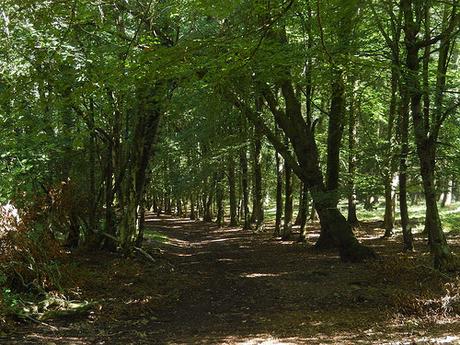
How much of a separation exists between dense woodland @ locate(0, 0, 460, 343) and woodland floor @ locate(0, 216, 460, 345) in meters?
0.77

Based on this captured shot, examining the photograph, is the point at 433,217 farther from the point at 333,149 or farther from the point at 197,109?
the point at 197,109

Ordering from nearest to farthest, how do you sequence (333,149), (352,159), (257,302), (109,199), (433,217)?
(257,302), (433,217), (109,199), (333,149), (352,159)

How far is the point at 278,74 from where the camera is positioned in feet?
32.2

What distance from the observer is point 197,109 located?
13.7 meters

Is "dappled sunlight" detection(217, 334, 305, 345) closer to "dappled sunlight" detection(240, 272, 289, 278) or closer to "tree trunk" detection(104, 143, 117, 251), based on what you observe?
"dappled sunlight" detection(240, 272, 289, 278)

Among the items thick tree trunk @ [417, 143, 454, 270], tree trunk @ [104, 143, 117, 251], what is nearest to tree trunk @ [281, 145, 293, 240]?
tree trunk @ [104, 143, 117, 251]

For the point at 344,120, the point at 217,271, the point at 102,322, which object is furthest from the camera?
the point at 344,120

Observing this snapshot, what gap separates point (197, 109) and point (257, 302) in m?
6.57

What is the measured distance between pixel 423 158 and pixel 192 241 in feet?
46.1

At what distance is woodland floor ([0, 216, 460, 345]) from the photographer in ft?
22.7

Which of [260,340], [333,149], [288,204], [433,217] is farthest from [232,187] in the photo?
[260,340]

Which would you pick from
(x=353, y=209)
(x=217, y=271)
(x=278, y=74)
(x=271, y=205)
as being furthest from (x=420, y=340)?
(x=271, y=205)

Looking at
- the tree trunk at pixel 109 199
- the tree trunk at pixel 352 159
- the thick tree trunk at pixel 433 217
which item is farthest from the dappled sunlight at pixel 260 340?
the tree trunk at pixel 109 199

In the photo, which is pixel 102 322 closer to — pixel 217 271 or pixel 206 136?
pixel 217 271
